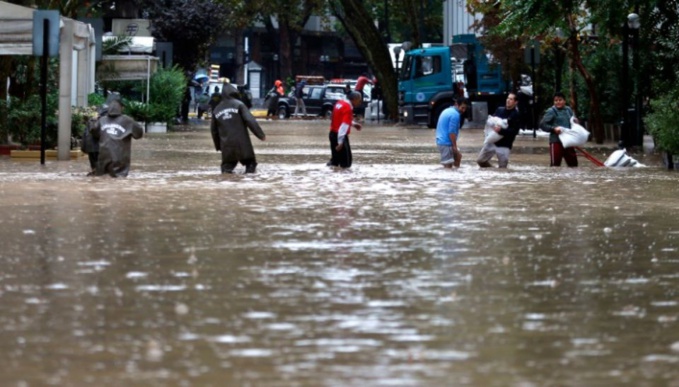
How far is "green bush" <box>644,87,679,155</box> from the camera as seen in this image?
87.7ft

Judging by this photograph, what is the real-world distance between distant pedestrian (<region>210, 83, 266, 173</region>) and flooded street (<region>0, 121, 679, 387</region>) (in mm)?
3045

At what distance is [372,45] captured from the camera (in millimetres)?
64875

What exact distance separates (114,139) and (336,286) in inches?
494

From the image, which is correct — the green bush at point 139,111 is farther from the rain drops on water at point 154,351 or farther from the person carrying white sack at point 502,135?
the rain drops on water at point 154,351

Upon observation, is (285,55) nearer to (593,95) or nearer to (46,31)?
(593,95)

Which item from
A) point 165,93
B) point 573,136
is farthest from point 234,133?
point 165,93

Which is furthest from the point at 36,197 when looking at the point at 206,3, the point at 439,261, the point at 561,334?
the point at 206,3

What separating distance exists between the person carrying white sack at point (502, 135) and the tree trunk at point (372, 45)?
36232 mm

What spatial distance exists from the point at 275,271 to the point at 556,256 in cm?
238

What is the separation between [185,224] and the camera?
1512 cm

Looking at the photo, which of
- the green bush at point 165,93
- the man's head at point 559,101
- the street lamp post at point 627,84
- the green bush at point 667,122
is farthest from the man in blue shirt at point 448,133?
the green bush at point 165,93

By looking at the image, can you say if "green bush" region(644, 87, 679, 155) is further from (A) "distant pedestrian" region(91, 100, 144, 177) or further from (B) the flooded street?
(A) "distant pedestrian" region(91, 100, 144, 177)

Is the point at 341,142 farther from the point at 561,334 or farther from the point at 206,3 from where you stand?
the point at 206,3

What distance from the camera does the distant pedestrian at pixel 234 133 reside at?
24.0m
